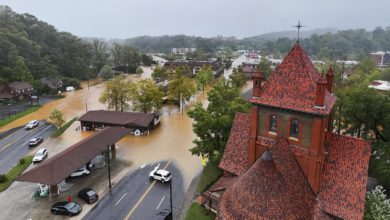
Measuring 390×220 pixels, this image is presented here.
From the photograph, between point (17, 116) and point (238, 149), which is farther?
point (17, 116)

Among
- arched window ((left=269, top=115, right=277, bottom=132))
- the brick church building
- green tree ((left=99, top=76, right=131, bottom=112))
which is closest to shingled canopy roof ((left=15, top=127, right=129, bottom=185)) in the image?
the brick church building

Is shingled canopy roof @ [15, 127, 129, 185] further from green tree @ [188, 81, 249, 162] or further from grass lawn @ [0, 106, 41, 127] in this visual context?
grass lawn @ [0, 106, 41, 127]

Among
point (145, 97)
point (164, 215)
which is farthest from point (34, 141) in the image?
point (164, 215)

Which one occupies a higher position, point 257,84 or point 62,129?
point 257,84

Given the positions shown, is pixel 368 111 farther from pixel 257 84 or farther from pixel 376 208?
pixel 257 84

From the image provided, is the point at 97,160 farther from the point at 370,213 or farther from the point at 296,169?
the point at 370,213

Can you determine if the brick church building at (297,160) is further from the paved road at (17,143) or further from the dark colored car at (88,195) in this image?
the paved road at (17,143)

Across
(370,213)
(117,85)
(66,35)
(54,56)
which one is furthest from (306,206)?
(66,35)
